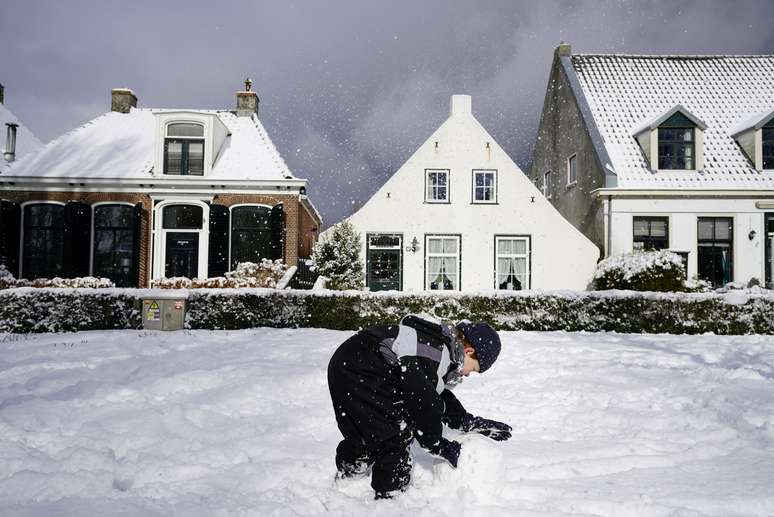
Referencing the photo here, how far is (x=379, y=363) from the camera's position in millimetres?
3160

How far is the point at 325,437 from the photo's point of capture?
439cm

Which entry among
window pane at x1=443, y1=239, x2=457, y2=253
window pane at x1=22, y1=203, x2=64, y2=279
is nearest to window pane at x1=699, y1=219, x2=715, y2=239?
window pane at x1=443, y1=239, x2=457, y2=253

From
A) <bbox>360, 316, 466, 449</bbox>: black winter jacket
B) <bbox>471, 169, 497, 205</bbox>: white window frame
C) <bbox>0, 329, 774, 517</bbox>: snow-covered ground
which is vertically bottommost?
<bbox>0, 329, 774, 517</bbox>: snow-covered ground

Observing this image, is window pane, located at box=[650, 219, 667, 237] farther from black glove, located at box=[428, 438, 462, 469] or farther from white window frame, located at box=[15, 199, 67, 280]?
white window frame, located at box=[15, 199, 67, 280]

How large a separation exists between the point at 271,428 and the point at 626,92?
19023 millimetres

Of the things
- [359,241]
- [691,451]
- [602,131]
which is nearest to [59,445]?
→ [691,451]

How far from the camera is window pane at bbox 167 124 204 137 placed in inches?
674

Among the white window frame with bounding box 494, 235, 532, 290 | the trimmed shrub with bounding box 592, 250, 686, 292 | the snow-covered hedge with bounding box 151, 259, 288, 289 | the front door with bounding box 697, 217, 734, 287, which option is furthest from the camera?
the white window frame with bounding box 494, 235, 532, 290

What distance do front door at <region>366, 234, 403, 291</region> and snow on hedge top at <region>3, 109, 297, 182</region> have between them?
346cm

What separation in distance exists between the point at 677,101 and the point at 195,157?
16.9 metres

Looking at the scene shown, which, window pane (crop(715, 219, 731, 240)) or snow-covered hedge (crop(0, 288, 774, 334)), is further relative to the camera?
window pane (crop(715, 219, 731, 240))

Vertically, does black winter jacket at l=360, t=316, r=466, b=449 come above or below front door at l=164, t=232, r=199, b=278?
below

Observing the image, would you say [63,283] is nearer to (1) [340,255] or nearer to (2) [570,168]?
(1) [340,255]

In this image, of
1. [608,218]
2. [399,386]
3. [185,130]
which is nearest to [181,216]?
[185,130]
